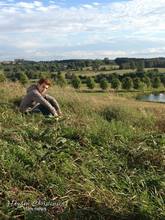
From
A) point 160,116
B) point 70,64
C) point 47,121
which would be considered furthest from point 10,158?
point 70,64

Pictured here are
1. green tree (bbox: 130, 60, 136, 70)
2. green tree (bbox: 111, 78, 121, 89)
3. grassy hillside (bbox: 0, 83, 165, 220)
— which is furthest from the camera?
green tree (bbox: 130, 60, 136, 70)

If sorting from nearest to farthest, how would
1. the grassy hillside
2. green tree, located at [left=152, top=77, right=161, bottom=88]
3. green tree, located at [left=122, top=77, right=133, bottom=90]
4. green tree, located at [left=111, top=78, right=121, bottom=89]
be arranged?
1. the grassy hillside
2. green tree, located at [left=111, top=78, right=121, bottom=89]
3. green tree, located at [left=122, top=77, right=133, bottom=90]
4. green tree, located at [left=152, top=77, right=161, bottom=88]

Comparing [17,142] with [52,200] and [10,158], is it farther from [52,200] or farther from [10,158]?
[52,200]

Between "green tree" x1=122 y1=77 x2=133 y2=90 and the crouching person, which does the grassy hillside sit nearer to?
the crouching person

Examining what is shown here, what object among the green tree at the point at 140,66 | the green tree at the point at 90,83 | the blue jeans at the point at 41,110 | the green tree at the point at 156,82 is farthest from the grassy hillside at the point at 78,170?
the green tree at the point at 140,66

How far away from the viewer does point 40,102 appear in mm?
8867

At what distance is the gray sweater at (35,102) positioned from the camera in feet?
28.2

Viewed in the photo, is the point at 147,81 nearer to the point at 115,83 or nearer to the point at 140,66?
the point at 140,66

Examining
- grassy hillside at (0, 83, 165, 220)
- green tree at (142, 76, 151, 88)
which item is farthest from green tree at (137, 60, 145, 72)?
grassy hillside at (0, 83, 165, 220)

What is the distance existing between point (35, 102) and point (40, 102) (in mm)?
98

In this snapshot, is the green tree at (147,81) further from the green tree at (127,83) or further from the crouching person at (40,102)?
the crouching person at (40,102)

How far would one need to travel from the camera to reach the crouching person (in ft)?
28.2

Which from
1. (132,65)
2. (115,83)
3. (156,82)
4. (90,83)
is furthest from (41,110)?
(132,65)

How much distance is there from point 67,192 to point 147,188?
2.80 feet
